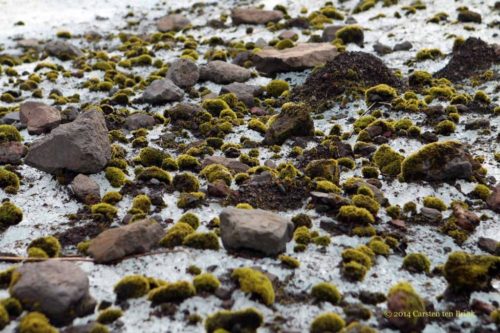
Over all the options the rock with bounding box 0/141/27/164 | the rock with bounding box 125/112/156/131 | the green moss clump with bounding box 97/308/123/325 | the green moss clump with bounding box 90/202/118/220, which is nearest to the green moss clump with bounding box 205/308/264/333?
the green moss clump with bounding box 97/308/123/325

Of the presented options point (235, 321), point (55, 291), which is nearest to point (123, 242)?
point (55, 291)

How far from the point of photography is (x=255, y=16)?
26891mm

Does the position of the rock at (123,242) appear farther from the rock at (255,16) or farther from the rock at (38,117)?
the rock at (255,16)

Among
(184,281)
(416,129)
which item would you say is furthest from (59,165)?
(416,129)

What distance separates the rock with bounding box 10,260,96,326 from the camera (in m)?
7.59

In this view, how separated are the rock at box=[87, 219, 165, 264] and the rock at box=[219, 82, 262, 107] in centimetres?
880

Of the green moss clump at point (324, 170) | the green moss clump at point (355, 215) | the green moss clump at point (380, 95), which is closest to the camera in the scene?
the green moss clump at point (355, 215)

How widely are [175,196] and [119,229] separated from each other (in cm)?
247

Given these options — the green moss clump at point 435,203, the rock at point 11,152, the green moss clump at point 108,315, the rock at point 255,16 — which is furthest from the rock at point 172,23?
the green moss clump at point 108,315

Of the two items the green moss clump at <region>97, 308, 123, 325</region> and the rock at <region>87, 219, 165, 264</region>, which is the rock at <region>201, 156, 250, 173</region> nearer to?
the rock at <region>87, 219, 165, 264</region>

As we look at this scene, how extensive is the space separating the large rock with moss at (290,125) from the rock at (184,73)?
5622 millimetres

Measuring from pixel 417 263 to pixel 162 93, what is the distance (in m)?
11.4

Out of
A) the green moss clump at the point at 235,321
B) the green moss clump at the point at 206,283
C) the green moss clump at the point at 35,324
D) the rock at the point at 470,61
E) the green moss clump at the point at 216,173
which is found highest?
the rock at the point at 470,61

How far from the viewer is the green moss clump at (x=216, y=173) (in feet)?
40.1
